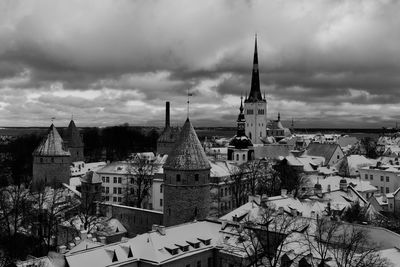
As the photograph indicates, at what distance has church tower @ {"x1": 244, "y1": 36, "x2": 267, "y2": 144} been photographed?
312ft

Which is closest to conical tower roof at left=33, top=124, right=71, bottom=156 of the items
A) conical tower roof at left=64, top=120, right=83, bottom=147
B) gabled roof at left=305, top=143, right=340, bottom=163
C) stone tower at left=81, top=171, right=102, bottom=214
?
stone tower at left=81, top=171, right=102, bottom=214

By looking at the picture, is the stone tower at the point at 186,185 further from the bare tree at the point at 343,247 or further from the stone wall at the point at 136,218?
the bare tree at the point at 343,247

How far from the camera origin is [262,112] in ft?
313

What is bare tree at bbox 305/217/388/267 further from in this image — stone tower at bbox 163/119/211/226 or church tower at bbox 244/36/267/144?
church tower at bbox 244/36/267/144

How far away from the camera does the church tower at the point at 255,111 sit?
95000 millimetres

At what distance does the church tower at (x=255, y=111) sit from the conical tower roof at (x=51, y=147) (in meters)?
48.5

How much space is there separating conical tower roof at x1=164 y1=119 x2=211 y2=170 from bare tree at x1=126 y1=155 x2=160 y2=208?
1522 cm

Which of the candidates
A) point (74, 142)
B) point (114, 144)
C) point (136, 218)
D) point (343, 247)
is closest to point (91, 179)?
point (136, 218)

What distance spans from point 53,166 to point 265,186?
75.7 feet

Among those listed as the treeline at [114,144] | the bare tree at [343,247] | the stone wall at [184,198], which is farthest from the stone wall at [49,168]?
the treeline at [114,144]

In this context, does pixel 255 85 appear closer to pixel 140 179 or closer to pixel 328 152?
pixel 328 152

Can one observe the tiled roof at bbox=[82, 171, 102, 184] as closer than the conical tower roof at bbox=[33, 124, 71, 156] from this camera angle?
Yes

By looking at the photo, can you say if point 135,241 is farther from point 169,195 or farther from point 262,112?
point 262,112

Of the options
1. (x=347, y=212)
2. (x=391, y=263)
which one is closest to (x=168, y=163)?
(x=347, y=212)
